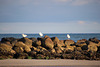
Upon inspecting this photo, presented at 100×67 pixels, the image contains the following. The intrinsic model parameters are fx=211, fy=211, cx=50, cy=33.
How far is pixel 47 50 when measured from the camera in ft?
64.0

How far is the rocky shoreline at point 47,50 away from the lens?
18.3 meters

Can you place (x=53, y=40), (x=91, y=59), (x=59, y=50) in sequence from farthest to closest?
(x=53, y=40) < (x=59, y=50) < (x=91, y=59)

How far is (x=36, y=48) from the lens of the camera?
2017 cm

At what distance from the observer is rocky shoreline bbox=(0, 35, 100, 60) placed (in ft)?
60.2

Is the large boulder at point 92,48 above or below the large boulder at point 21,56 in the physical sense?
above

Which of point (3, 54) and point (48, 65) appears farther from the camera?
point (3, 54)

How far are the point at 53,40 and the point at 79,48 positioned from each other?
2817mm

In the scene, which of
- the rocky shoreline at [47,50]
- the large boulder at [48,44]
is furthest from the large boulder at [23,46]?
the large boulder at [48,44]

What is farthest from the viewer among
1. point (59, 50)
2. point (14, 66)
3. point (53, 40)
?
point (53, 40)

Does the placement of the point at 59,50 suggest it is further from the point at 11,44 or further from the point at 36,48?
the point at 11,44

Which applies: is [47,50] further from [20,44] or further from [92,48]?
[92,48]

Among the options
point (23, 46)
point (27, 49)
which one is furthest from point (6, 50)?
point (27, 49)

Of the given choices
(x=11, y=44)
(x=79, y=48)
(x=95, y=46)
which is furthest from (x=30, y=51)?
(x=95, y=46)

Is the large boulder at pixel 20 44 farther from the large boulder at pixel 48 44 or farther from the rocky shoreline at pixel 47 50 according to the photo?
the large boulder at pixel 48 44
